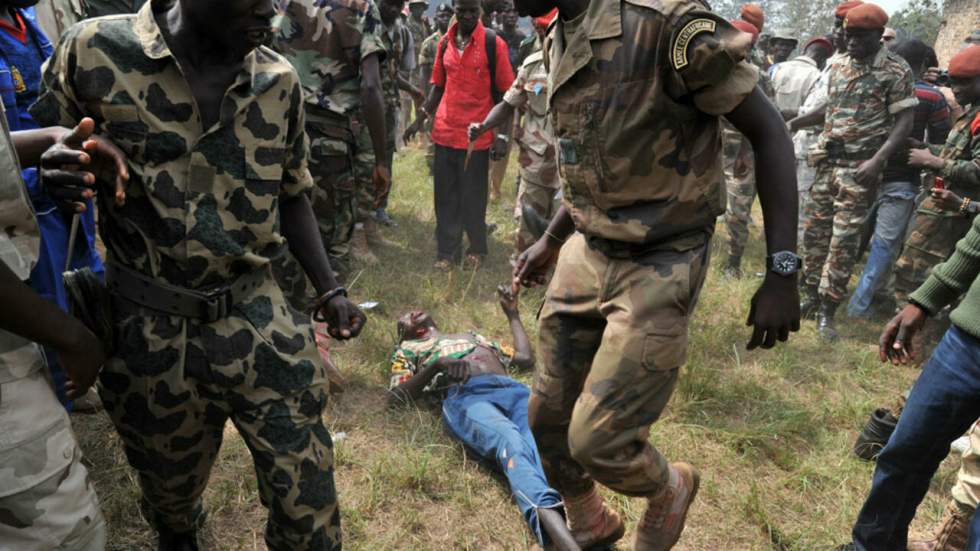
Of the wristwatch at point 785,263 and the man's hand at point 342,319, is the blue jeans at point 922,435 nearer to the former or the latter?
the wristwatch at point 785,263

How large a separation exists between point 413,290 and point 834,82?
3.43m

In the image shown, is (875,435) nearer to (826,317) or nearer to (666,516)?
(666,516)

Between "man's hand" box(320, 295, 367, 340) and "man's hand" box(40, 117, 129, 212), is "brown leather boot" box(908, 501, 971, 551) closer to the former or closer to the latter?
"man's hand" box(320, 295, 367, 340)

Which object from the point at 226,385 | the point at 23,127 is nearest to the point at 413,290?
the point at 23,127

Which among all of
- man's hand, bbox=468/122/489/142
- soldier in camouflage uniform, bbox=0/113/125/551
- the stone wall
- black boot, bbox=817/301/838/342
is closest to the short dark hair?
black boot, bbox=817/301/838/342

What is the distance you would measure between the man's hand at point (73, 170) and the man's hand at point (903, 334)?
7.59 feet

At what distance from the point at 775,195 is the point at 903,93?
3.67 metres

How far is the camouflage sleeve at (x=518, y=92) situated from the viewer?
490cm

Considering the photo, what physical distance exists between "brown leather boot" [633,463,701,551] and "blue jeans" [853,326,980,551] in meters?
0.63

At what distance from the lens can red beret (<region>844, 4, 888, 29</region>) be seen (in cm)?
473

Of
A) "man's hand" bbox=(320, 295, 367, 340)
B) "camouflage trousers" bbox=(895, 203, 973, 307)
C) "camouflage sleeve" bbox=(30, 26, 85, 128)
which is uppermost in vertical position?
"camouflage sleeve" bbox=(30, 26, 85, 128)

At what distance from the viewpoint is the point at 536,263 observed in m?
2.63

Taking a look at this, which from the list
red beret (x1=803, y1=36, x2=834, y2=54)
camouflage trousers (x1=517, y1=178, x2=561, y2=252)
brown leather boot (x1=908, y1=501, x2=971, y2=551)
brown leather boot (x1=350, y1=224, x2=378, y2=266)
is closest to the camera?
brown leather boot (x1=908, y1=501, x2=971, y2=551)

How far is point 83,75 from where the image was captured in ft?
5.72
